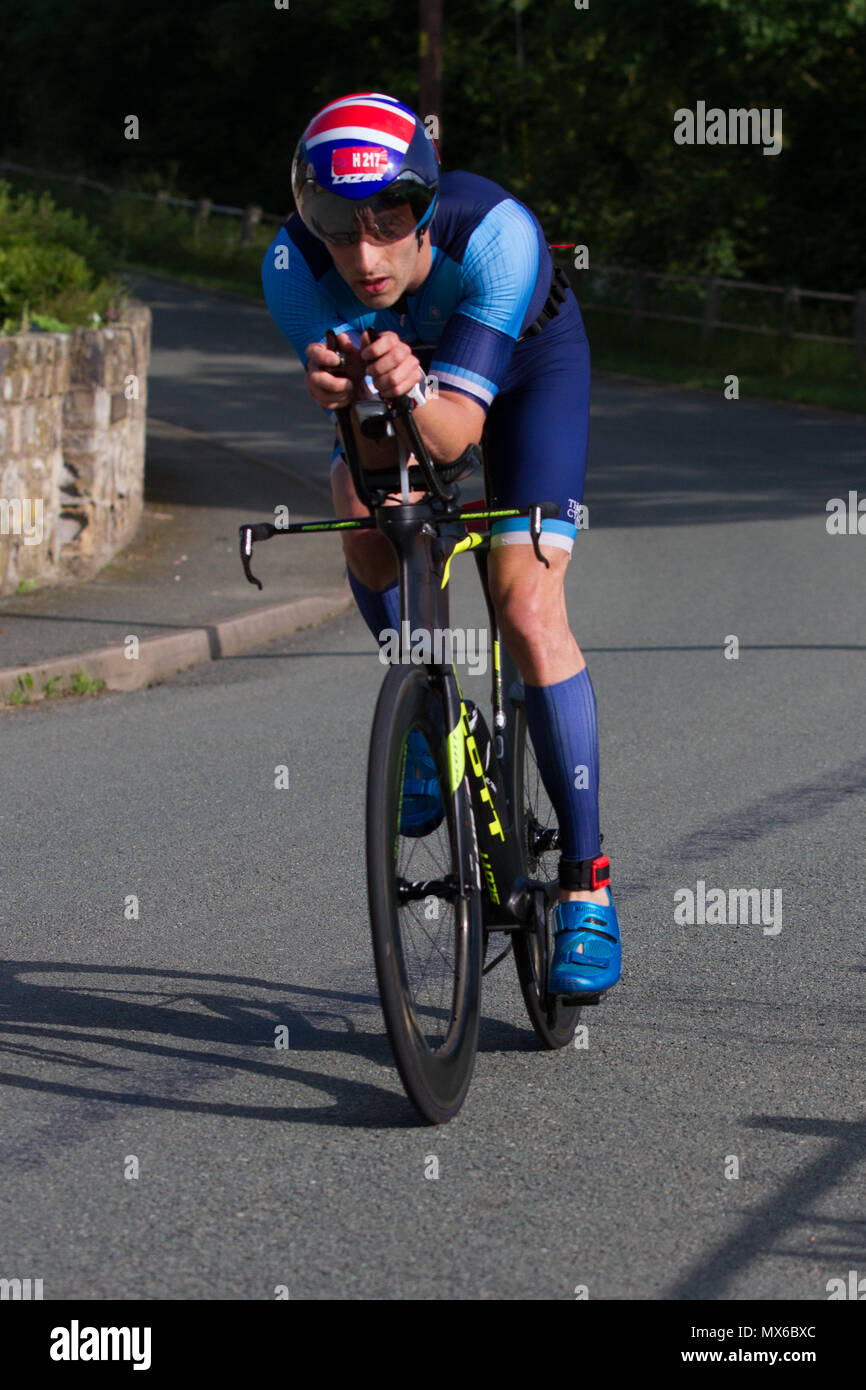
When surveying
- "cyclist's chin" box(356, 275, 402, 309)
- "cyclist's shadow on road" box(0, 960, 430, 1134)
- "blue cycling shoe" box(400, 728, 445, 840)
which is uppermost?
"cyclist's chin" box(356, 275, 402, 309)

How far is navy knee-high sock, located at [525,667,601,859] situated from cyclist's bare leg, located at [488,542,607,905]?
0.04m

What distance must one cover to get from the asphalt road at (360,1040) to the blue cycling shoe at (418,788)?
1.90ft

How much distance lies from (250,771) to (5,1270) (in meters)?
4.11

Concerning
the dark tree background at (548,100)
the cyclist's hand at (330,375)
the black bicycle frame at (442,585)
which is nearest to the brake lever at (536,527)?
the black bicycle frame at (442,585)

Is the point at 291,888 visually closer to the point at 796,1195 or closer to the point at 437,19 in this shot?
the point at 796,1195

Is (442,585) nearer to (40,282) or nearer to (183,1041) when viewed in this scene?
A: (183,1041)

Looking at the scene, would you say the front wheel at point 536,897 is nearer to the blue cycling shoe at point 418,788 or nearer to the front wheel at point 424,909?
the front wheel at point 424,909

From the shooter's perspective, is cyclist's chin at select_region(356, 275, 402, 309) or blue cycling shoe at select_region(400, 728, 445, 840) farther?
blue cycling shoe at select_region(400, 728, 445, 840)

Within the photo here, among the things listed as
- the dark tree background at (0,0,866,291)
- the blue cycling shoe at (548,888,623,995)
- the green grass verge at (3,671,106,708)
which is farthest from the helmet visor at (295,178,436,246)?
the dark tree background at (0,0,866,291)

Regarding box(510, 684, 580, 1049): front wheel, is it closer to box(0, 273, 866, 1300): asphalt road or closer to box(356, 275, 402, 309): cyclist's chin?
box(0, 273, 866, 1300): asphalt road

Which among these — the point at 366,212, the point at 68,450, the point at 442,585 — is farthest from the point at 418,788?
the point at 68,450

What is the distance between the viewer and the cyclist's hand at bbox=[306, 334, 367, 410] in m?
3.28

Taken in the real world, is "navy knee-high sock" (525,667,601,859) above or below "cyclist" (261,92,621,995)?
below

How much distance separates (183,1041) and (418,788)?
956 millimetres
